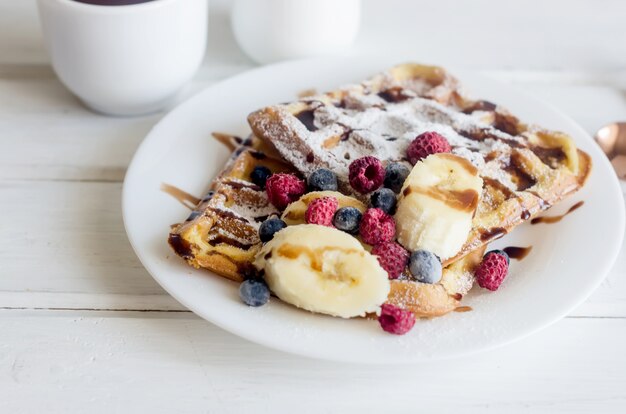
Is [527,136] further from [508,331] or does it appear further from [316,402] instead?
[316,402]

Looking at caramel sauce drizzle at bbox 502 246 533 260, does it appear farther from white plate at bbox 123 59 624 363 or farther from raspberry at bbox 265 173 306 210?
raspberry at bbox 265 173 306 210

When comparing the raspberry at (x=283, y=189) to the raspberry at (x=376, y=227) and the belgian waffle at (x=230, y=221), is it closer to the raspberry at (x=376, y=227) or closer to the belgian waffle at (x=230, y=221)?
the belgian waffle at (x=230, y=221)

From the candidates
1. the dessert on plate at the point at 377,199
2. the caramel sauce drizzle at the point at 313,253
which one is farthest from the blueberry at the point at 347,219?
the caramel sauce drizzle at the point at 313,253

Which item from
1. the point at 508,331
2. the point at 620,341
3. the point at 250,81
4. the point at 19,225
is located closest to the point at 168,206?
the point at 19,225

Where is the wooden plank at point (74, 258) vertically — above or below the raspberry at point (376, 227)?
below

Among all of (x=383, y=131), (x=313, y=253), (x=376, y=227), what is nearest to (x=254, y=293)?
(x=313, y=253)

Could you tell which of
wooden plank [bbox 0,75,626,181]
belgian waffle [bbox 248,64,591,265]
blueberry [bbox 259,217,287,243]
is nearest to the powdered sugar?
belgian waffle [bbox 248,64,591,265]
